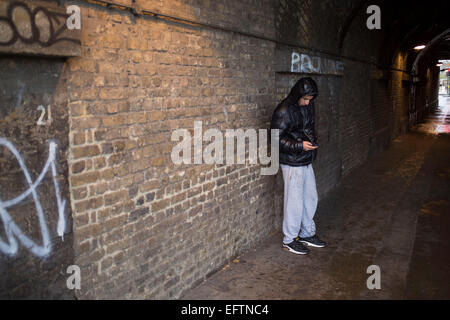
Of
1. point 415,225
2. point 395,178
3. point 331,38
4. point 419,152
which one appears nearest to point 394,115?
point 419,152

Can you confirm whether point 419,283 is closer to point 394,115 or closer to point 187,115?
point 187,115

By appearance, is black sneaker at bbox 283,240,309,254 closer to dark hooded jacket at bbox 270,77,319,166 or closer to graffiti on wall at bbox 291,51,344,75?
dark hooded jacket at bbox 270,77,319,166

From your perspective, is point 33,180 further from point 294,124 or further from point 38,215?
point 294,124

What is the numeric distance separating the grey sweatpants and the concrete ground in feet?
1.10

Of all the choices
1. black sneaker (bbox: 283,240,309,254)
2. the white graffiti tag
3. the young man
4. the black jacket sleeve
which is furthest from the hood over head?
the white graffiti tag

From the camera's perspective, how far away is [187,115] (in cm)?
387

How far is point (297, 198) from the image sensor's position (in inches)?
198

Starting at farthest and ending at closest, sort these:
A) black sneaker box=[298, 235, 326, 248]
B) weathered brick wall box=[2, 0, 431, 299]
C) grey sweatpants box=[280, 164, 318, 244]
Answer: black sneaker box=[298, 235, 326, 248] → grey sweatpants box=[280, 164, 318, 244] → weathered brick wall box=[2, 0, 431, 299]

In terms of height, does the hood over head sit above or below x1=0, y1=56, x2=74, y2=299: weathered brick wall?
above

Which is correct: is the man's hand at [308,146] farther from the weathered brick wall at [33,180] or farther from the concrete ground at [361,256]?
the weathered brick wall at [33,180]

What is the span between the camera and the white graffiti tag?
2424 mm

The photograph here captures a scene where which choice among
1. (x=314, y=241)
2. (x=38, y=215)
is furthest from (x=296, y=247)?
(x=38, y=215)

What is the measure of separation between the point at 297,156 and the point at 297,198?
52 centimetres

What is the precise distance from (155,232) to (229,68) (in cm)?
198
